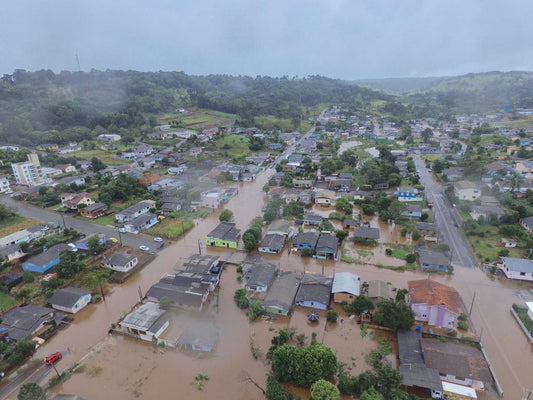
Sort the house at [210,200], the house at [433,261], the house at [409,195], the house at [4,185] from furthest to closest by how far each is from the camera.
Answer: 1. the house at [4,185]
2. the house at [210,200]
3. the house at [409,195]
4. the house at [433,261]

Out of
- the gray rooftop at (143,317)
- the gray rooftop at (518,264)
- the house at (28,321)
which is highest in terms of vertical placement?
the gray rooftop at (518,264)

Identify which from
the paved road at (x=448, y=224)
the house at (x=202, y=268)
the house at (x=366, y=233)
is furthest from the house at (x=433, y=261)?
the house at (x=202, y=268)

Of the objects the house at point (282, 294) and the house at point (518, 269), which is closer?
the house at point (282, 294)

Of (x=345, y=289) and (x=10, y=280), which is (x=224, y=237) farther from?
(x=10, y=280)

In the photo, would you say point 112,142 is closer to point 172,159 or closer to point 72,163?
point 72,163

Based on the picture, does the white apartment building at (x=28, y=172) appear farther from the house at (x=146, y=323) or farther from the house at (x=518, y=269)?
the house at (x=518, y=269)

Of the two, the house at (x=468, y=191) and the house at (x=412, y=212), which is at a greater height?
the house at (x=468, y=191)

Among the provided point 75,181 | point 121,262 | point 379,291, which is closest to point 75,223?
point 75,181
